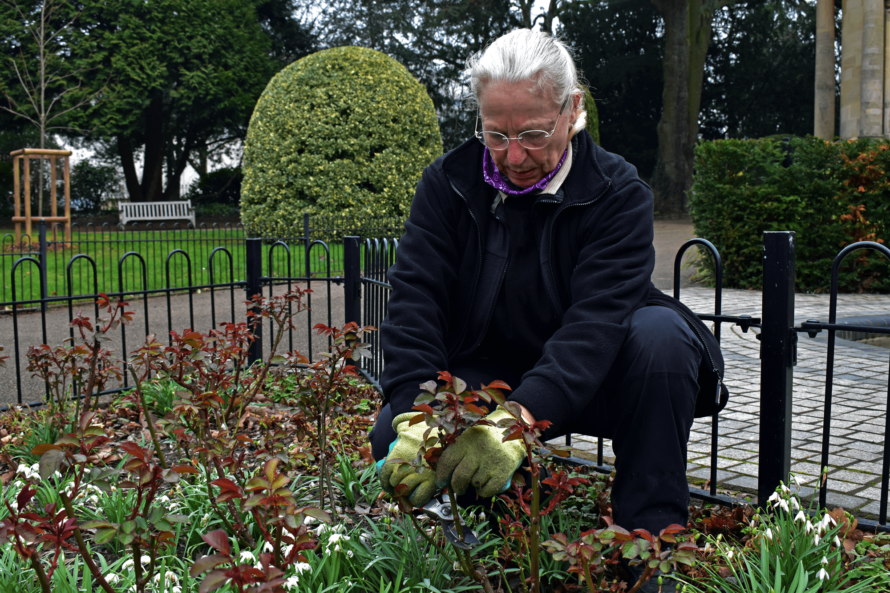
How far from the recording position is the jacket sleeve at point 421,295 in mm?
1993

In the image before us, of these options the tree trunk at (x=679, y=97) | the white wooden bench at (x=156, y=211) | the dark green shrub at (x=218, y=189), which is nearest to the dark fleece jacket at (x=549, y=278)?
the tree trunk at (x=679, y=97)

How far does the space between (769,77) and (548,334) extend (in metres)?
25.9

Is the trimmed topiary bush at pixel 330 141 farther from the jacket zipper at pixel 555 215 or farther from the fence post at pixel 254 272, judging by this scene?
the jacket zipper at pixel 555 215

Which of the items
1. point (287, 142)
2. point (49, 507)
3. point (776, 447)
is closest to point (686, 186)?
point (287, 142)

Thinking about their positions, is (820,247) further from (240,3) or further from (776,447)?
(240,3)

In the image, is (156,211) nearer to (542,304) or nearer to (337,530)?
(337,530)

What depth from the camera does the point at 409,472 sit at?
63.1 inches

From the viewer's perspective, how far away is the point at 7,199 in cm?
2294

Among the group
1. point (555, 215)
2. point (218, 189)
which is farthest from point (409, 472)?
point (218, 189)

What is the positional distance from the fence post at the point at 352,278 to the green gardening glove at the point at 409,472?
2971mm

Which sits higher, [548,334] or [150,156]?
[150,156]

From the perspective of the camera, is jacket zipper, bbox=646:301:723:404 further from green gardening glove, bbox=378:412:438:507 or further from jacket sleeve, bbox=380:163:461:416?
green gardening glove, bbox=378:412:438:507

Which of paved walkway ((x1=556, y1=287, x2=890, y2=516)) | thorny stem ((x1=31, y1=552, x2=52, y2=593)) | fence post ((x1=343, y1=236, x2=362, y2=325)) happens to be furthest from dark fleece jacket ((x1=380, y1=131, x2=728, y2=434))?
fence post ((x1=343, y1=236, x2=362, y2=325))

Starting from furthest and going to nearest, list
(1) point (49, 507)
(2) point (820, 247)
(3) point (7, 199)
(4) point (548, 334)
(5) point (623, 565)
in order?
(3) point (7, 199) → (2) point (820, 247) → (4) point (548, 334) → (5) point (623, 565) → (1) point (49, 507)
